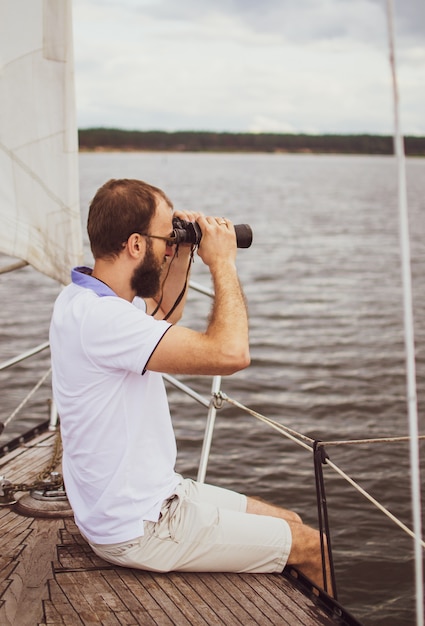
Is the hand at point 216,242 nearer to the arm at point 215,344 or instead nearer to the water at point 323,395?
the arm at point 215,344

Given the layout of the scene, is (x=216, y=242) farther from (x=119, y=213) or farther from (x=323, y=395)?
(x=323, y=395)

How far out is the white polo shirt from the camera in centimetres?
234

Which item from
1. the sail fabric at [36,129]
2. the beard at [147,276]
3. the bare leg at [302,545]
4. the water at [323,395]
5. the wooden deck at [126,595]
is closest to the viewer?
the wooden deck at [126,595]

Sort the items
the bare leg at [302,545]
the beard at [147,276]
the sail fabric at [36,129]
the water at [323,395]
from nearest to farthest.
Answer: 1. the beard at [147,276]
2. the bare leg at [302,545]
3. the sail fabric at [36,129]
4. the water at [323,395]

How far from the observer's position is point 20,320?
1352 cm

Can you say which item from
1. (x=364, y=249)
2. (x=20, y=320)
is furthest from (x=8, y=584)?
(x=364, y=249)

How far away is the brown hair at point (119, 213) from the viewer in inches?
97.0

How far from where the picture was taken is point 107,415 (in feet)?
8.00

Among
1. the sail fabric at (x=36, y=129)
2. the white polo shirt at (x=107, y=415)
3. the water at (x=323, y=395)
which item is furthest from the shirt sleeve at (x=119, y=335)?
the water at (x=323, y=395)

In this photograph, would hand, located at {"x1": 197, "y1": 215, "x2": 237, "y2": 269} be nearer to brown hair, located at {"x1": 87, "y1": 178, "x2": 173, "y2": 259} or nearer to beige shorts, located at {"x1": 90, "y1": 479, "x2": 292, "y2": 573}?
brown hair, located at {"x1": 87, "y1": 178, "x2": 173, "y2": 259}

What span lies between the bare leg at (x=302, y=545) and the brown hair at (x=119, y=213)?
43.0 inches

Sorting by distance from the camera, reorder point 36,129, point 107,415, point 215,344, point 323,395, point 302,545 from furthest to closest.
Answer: point 323,395 < point 36,129 < point 302,545 < point 107,415 < point 215,344

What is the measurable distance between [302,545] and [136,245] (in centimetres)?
118

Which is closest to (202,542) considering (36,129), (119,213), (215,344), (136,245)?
(215,344)
